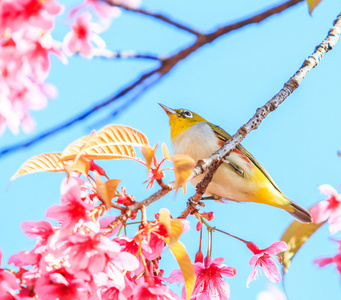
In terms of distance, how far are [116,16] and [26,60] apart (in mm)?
395

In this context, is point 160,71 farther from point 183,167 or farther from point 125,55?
point 183,167

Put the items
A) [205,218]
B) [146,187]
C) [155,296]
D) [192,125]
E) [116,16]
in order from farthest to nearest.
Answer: [192,125] → [205,218] → [146,187] → [155,296] → [116,16]

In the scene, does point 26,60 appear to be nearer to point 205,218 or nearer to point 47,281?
point 47,281

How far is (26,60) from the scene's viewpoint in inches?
68.6

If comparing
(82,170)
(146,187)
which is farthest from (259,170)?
(82,170)

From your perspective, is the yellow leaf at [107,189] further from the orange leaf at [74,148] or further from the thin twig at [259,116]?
the thin twig at [259,116]

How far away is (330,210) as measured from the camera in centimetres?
231

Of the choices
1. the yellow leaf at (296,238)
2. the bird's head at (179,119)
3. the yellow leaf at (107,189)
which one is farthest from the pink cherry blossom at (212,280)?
the bird's head at (179,119)

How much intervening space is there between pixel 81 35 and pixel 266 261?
1.75m

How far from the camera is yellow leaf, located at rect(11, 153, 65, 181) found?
2.09 meters

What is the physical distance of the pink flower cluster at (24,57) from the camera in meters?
1.51

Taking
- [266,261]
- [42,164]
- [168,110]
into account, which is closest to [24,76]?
[42,164]

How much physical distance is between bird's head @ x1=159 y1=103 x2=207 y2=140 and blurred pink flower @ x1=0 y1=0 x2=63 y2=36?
3507 mm

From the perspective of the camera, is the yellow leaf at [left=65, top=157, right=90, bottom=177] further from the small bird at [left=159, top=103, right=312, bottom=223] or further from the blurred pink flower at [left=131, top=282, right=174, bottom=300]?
the small bird at [left=159, top=103, right=312, bottom=223]
